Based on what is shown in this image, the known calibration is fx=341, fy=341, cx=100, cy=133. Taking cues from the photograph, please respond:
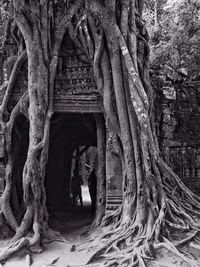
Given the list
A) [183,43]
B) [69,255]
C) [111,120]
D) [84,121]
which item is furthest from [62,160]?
[183,43]

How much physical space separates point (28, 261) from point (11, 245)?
1.52 feet

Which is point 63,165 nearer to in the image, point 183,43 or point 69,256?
point 69,256

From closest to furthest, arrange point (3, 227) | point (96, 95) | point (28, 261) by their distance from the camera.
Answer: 1. point (28, 261)
2. point (3, 227)
3. point (96, 95)

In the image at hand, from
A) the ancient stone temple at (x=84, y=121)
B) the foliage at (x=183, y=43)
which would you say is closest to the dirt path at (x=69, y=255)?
the ancient stone temple at (x=84, y=121)

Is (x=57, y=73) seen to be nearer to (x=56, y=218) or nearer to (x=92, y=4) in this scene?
(x=92, y=4)

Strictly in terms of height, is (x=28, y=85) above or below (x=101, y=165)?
above

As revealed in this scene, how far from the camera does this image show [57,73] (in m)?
5.77

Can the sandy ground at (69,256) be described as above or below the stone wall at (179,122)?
below

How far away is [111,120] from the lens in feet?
17.7

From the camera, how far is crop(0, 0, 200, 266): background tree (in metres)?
4.84

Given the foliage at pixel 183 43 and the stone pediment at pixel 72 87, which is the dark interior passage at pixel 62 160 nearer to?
the stone pediment at pixel 72 87

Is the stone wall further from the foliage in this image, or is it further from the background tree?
the background tree

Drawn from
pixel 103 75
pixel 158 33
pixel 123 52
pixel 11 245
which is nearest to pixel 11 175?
pixel 11 245

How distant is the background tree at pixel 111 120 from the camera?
15.9 ft
